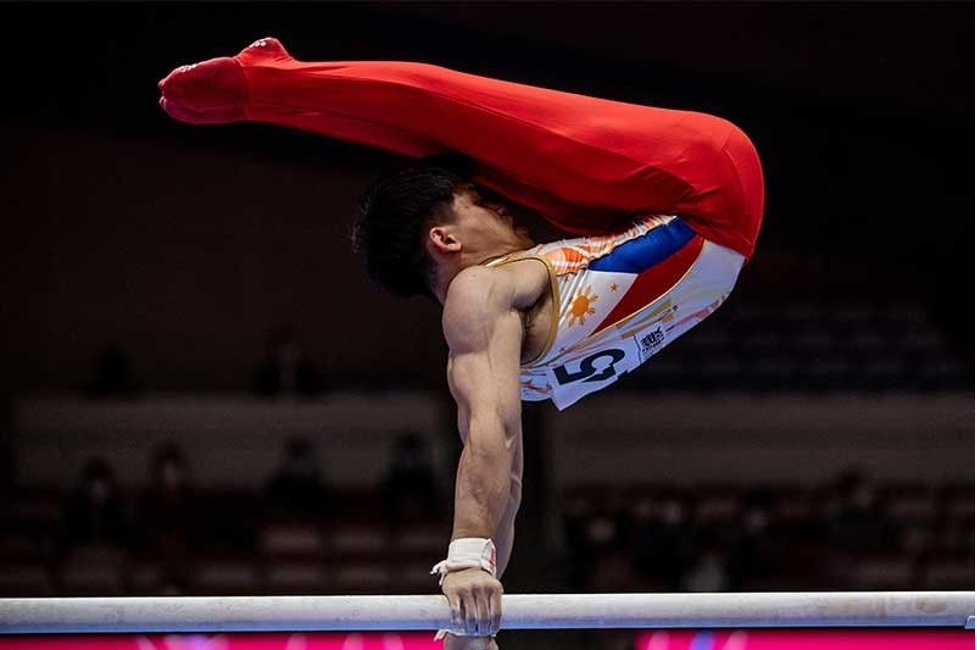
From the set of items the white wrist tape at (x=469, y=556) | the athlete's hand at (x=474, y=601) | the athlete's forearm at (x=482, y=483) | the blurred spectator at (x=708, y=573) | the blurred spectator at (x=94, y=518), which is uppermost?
the athlete's forearm at (x=482, y=483)

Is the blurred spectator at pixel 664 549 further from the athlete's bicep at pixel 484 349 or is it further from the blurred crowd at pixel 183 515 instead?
the athlete's bicep at pixel 484 349

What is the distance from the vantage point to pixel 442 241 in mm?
2621

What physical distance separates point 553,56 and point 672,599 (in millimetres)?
4491

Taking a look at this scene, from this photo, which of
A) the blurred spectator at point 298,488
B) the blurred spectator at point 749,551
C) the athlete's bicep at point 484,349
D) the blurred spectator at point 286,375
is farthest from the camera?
the blurred spectator at point 286,375

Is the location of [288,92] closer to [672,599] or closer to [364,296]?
[672,599]

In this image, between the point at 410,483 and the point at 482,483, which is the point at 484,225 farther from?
the point at 410,483

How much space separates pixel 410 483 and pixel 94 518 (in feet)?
6.82

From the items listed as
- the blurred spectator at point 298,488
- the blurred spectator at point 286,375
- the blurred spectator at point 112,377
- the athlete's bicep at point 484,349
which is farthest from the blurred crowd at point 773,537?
the athlete's bicep at point 484,349

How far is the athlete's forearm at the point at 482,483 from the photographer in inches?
87.9

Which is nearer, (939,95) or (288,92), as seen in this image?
(288,92)

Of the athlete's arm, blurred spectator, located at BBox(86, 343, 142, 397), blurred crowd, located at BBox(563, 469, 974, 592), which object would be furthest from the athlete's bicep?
blurred spectator, located at BBox(86, 343, 142, 397)

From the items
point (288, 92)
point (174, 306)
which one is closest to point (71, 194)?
point (174, 306)

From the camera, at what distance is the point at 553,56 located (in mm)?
6434

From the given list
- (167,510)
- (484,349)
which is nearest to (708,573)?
(167,510)
